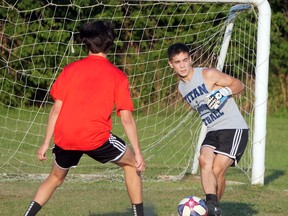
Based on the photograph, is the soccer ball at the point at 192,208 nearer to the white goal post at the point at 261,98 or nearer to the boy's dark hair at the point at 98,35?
the boy's dark hair at the point at 98,35

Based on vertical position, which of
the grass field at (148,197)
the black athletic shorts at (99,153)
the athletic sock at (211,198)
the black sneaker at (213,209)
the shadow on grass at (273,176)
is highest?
the black athletic shorts at (99,153)

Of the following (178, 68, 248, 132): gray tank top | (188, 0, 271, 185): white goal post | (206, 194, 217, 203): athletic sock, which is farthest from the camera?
(188, 0, 271, 185): white goal post

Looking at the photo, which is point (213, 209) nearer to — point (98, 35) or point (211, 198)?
point (211, 198)

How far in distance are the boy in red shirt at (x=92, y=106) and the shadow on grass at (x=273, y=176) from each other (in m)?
5.02

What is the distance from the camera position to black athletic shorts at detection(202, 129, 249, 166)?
8.09 m

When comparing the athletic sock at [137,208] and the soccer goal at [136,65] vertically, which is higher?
the soccer goal at [136,65]

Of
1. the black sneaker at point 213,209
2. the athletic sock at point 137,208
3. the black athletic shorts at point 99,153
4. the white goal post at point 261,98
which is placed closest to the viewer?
the black athletic shorts at point 99,153

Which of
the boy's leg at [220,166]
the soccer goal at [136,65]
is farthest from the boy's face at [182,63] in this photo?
the soccer goal at [136,65]

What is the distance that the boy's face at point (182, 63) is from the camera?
26.5 ft

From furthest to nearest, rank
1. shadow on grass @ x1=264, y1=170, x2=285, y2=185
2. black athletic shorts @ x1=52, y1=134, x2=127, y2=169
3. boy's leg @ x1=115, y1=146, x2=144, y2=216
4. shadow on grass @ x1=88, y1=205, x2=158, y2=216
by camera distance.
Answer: shadow on grass @ x1=264, y1=170, x2=285, y2=185 → shadow on grass @ x1=88, y1=205, x2=158, y2=216 → boy's leg @ x1=115, y1=146, x2=144, y2=216 → black athletic shorts @ x1=52, y1=134, x2=127, y2=169

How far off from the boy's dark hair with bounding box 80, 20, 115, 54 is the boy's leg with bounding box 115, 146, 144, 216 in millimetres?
882

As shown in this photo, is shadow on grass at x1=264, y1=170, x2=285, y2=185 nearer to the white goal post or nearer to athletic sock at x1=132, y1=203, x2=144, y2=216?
the white goal post

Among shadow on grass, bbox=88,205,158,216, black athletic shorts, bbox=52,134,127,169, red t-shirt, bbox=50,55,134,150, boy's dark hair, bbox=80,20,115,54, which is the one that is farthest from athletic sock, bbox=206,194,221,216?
boy's dark hair, bbox=80,20,115,54

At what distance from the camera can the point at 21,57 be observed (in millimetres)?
13750
